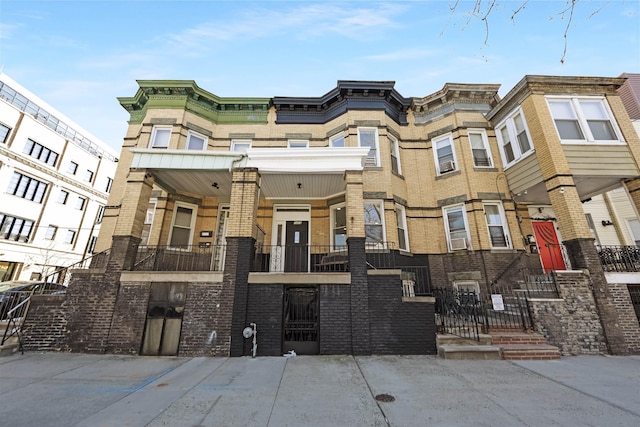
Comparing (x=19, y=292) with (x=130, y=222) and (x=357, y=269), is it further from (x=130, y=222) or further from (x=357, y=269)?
(x=357, y=269)

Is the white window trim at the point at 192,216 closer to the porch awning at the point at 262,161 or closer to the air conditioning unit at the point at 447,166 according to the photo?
the porch awning at the point at 262,161

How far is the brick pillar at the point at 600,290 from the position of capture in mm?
7180

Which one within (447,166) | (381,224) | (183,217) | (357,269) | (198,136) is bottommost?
(357,269)

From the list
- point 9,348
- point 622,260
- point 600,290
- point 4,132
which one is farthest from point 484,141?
point 4,132

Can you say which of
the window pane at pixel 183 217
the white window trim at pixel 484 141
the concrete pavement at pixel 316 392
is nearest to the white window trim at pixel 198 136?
the window pane at pixel 183 217

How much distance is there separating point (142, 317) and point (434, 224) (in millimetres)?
11320

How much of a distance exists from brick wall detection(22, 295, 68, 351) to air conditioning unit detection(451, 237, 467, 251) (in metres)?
13.4

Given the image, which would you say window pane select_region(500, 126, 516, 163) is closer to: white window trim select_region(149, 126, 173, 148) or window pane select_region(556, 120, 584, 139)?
window pane select_region(556, 120, 584, 139)

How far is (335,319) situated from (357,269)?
1514mm

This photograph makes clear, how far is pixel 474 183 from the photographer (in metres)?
11.3

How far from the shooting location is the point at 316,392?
448 centimetres

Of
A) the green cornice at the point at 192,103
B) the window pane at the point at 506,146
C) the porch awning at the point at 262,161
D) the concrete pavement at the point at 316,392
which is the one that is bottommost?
the concrete pavement at the point at 316,392

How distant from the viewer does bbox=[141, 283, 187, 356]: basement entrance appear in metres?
6.98

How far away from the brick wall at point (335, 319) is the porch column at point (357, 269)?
0.15 meters
